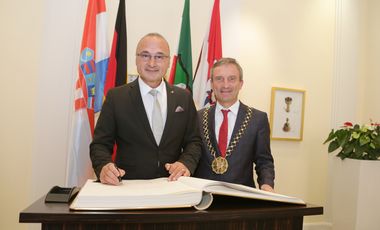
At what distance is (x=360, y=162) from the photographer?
162 inches

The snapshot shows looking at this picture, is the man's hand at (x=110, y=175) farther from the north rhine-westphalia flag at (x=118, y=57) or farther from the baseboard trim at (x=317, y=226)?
the baseboard trim at (x=317, y=226)

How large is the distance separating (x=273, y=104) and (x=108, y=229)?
4026 millimetres

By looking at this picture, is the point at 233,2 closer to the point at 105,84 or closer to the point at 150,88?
the point at 105,84

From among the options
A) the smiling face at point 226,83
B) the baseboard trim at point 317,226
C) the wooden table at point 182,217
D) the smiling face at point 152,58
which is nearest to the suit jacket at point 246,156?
the smiling face at point 226,83

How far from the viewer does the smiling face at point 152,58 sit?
6.14ft

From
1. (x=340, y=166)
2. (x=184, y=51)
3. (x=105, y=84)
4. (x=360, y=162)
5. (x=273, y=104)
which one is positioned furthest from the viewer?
(x=273, y=104)

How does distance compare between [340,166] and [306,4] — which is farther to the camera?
[306,4]

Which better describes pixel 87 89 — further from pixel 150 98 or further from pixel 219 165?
pixel 219 165

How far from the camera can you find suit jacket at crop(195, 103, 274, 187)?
2.01m

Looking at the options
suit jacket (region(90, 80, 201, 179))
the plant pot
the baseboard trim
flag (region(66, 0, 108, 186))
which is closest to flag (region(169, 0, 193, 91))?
flag (region(66, 0, 108, 186))

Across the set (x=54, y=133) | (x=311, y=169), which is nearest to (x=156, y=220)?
(x=54, y=133)

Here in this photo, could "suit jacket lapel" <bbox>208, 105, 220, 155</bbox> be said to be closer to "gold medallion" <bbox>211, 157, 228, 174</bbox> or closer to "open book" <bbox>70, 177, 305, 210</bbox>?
"gold medallion" <bbox>211, 157, 228, 174</bbox>

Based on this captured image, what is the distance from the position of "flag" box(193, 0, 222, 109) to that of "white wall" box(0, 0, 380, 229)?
325mm

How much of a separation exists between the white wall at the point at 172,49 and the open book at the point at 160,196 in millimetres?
2735
